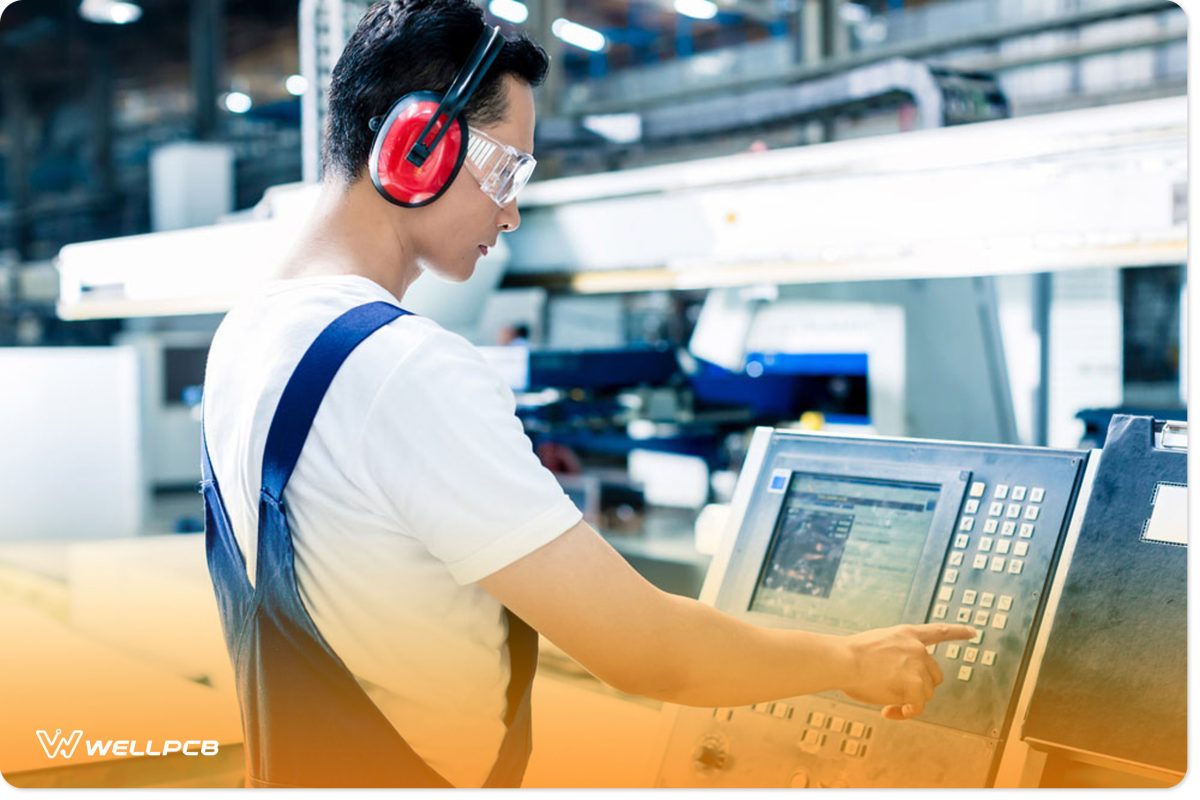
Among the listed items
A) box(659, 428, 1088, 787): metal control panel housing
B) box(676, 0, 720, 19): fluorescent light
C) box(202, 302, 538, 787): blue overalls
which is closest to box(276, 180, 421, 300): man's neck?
box(202, 302, 538, 787): blue overalls

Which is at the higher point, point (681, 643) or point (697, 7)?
point (697, 7)

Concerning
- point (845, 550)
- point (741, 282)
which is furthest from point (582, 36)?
point (845, 550)

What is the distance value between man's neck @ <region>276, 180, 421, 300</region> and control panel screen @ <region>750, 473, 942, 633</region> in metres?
0.40

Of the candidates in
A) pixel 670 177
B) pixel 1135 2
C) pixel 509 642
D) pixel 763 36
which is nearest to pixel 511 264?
pixel 670 177

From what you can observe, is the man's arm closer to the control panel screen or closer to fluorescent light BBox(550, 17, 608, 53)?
the control panel screen

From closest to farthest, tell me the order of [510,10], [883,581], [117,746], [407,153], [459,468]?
[459,468] < [407,153] < [883,581] < [117,746] < [510,10]

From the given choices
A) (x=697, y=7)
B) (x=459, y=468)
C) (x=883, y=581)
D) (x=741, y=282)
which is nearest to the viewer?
(x=459, y=468)

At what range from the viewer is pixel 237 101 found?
974 centimetres

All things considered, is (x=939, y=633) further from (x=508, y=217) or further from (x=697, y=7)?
(x=697, y=7)

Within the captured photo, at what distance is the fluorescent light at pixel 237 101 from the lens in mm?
9453

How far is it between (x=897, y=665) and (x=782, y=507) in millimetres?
209

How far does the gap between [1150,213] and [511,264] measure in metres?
1.00

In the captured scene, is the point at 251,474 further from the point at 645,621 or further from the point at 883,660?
the point at 883,660

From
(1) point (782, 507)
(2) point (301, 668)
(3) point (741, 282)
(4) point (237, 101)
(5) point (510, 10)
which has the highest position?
(5) point (510, 10)
